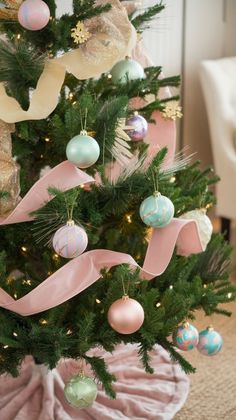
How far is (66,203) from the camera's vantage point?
1.16m

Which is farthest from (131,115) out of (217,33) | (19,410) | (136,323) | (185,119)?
(217,33)

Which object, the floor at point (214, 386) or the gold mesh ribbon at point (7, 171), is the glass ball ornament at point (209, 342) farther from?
the gold mesh ribbon at point (7, 171)

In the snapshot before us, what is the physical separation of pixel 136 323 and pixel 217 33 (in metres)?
1.93

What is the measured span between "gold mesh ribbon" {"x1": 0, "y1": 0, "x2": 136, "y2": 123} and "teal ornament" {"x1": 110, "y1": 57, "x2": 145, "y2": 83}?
0.08 meters

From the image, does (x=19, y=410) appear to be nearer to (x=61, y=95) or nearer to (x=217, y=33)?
(x=61, y=95)

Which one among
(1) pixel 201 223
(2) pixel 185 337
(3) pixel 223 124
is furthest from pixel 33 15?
(3) pixel 223 124

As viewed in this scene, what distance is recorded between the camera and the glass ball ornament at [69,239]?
45.3 inches

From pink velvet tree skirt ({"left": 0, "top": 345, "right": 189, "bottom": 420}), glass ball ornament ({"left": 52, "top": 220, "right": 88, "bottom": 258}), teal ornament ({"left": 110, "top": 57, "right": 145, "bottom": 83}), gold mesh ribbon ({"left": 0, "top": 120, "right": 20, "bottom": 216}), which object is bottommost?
pink velvet tree skirt ({"left": 0, "top": 345, "right": 189, "bottom": 420})

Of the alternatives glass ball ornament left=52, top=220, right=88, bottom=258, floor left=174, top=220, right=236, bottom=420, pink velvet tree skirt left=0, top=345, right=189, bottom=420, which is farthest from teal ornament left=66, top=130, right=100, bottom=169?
floor left=174, top=220, right=236, bottom=420

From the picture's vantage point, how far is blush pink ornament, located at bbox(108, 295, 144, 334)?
119 centimetres

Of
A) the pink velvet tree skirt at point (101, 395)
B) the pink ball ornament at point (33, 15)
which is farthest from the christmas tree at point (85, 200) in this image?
the pink velvet tree skirt at point (101, 395)

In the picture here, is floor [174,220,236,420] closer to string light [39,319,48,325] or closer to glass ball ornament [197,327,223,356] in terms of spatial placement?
glass ball ornament [197,327,223,356]

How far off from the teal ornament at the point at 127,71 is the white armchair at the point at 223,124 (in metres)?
1.02

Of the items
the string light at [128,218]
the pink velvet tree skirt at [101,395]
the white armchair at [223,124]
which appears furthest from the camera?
→ the white armchair at [223,124]
